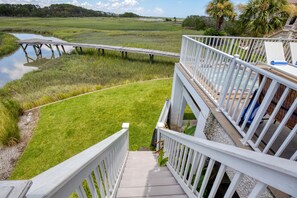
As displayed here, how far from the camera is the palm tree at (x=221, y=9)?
60.0 feet

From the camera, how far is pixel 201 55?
4035mm

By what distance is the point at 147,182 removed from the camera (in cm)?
292

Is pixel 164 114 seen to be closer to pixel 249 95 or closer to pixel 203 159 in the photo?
pixel 249 95

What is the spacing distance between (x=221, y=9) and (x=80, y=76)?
16.5m

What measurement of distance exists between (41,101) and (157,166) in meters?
7.78

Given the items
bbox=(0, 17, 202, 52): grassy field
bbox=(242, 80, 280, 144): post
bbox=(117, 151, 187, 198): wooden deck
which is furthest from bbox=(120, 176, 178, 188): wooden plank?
bbox=(0, 17, 202, 52): grassy field

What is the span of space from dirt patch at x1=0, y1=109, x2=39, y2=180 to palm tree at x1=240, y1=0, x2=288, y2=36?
12.9 metres

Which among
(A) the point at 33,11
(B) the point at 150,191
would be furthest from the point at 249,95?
(A) the point at 33,11

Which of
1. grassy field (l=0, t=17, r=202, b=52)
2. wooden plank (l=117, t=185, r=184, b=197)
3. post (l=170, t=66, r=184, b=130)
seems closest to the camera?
wooden plank (l=117, t=185, r=184, b=197)

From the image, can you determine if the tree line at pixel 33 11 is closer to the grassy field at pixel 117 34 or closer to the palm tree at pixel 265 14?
the grassy field at pixel 117 34

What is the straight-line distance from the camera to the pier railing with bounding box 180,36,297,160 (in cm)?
172

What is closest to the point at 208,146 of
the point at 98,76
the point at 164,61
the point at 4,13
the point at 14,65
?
the point at 98,76

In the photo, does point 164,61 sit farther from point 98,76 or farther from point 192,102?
point 192,102

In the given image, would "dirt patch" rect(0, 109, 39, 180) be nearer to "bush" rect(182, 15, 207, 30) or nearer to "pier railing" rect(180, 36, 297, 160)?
"pier railing" rect(180, 36, 297, 160)
